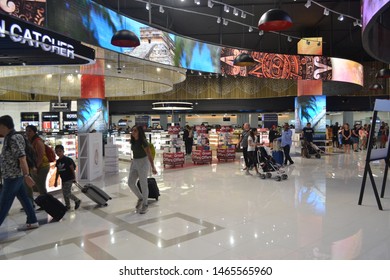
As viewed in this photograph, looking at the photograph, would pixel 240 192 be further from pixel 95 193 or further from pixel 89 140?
pixel 89 140

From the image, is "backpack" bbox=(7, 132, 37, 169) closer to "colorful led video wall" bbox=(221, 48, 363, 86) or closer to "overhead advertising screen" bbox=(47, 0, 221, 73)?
"overhead advertising screen" bbox=(47, 0, 221, 73)

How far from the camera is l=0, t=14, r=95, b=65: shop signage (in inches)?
173

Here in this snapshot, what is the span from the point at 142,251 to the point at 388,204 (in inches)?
170

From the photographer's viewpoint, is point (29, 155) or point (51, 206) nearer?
point (29, 155)

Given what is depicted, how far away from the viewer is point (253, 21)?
1433cm

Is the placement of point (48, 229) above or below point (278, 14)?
below

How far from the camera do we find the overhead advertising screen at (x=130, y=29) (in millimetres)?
6891

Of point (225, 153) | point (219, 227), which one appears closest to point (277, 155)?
point (225, 153)

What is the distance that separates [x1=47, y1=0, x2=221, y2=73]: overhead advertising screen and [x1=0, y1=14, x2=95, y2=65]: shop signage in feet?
3.36

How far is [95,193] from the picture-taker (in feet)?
17.7

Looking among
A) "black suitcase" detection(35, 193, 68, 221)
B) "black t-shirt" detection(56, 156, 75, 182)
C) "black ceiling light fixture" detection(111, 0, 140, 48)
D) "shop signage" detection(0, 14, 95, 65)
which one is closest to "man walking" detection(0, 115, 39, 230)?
"black suitcase" detection(35, 193, 68, 221)

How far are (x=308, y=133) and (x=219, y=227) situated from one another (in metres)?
9.63

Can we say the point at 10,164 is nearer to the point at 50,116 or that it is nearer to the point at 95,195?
the point at 95,195
